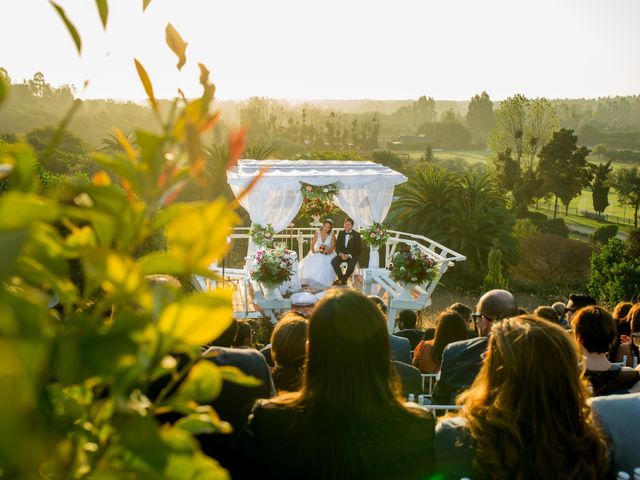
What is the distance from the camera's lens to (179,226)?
441mm

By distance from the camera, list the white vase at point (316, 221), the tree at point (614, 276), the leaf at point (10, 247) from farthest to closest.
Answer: the tree at point (614, 276)
the white vase at point (316, 221)
the leaf at point (10, 247)

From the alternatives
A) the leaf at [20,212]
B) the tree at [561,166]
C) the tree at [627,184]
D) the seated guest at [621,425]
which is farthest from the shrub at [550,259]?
the leaf at [20,212]

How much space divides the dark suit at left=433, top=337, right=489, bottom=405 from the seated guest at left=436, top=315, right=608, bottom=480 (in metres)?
1.11

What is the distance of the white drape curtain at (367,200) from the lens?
1183 centimetres

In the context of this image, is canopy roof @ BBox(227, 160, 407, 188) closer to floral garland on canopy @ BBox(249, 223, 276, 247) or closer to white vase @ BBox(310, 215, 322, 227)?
floral garland on canopy @ BBox(249, 223, 276, 247)

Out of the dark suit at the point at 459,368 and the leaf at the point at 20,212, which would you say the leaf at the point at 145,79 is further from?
the dark suit at the point at 459,368

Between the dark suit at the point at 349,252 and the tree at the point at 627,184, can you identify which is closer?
the dark suit at the point at 349,252

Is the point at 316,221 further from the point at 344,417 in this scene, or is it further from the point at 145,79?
the point at 145,79

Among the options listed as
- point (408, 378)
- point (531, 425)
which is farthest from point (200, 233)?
point (408, 378)

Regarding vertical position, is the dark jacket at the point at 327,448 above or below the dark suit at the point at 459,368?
above

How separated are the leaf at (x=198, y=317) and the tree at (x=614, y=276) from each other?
13286 millimetres

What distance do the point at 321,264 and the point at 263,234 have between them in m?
1.23

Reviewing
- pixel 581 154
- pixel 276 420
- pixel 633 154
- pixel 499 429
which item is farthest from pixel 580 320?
pixel 633 154

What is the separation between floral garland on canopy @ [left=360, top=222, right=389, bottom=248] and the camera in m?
11.6
